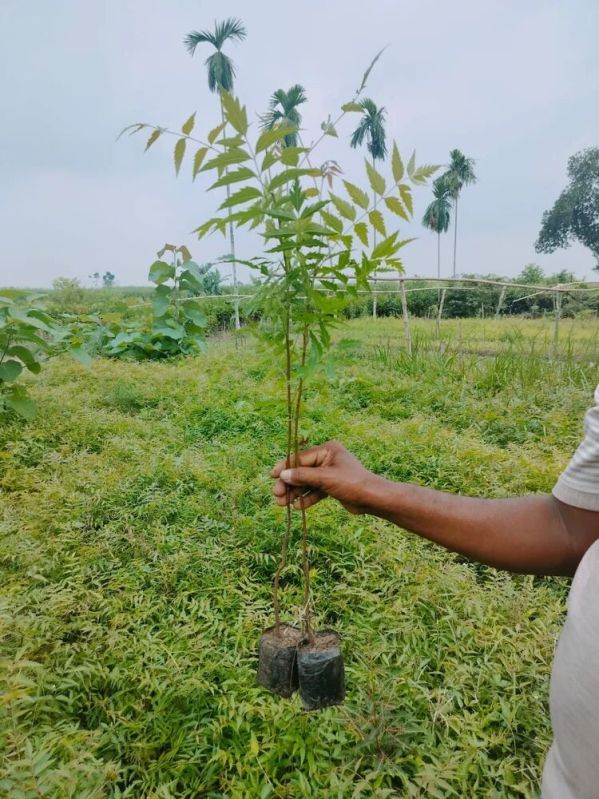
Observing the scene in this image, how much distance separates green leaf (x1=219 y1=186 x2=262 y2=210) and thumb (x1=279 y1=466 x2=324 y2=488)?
2.35 ft

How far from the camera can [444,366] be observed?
6730 millimetres

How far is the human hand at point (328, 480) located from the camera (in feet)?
4.43

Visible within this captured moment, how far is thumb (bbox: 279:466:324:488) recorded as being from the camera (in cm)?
142

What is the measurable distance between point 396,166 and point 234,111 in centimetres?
44

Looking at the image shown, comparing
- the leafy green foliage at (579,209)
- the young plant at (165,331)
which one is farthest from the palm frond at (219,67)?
the leafy green foliage at (579,209)

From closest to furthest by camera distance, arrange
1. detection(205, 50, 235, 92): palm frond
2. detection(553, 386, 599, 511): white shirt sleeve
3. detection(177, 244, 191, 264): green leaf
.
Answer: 1. detection(553, 386, 599, 511): white shirt sleeve
2. detection(177, 244, 191, 264): green leaf
3. detection(205, 50, 235, 92): palm frond

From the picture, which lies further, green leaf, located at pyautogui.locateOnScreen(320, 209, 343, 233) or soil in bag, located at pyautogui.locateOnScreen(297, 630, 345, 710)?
soil in bag, located at pyautogui.locateOnScreen(297, 630, 345, 710)

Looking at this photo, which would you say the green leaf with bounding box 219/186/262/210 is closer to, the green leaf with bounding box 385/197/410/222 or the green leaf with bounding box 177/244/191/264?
the green leaf with bounding box 385/197/410/222

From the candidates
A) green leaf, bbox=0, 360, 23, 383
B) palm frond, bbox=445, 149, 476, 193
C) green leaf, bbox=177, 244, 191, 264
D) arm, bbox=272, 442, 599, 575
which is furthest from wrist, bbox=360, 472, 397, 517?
palm frond, bbox=445, 149, 476, 193

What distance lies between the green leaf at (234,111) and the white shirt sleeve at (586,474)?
36.7 inches

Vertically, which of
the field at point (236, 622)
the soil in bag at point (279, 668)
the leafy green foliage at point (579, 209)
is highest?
the leafy green foliage at point (579, 209)

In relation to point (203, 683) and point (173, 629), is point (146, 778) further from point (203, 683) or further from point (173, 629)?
point (173, 629)

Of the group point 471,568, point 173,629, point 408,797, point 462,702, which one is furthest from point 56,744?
point 471,568

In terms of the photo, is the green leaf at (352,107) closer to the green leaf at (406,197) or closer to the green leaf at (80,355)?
the green leaf at (406,197)
